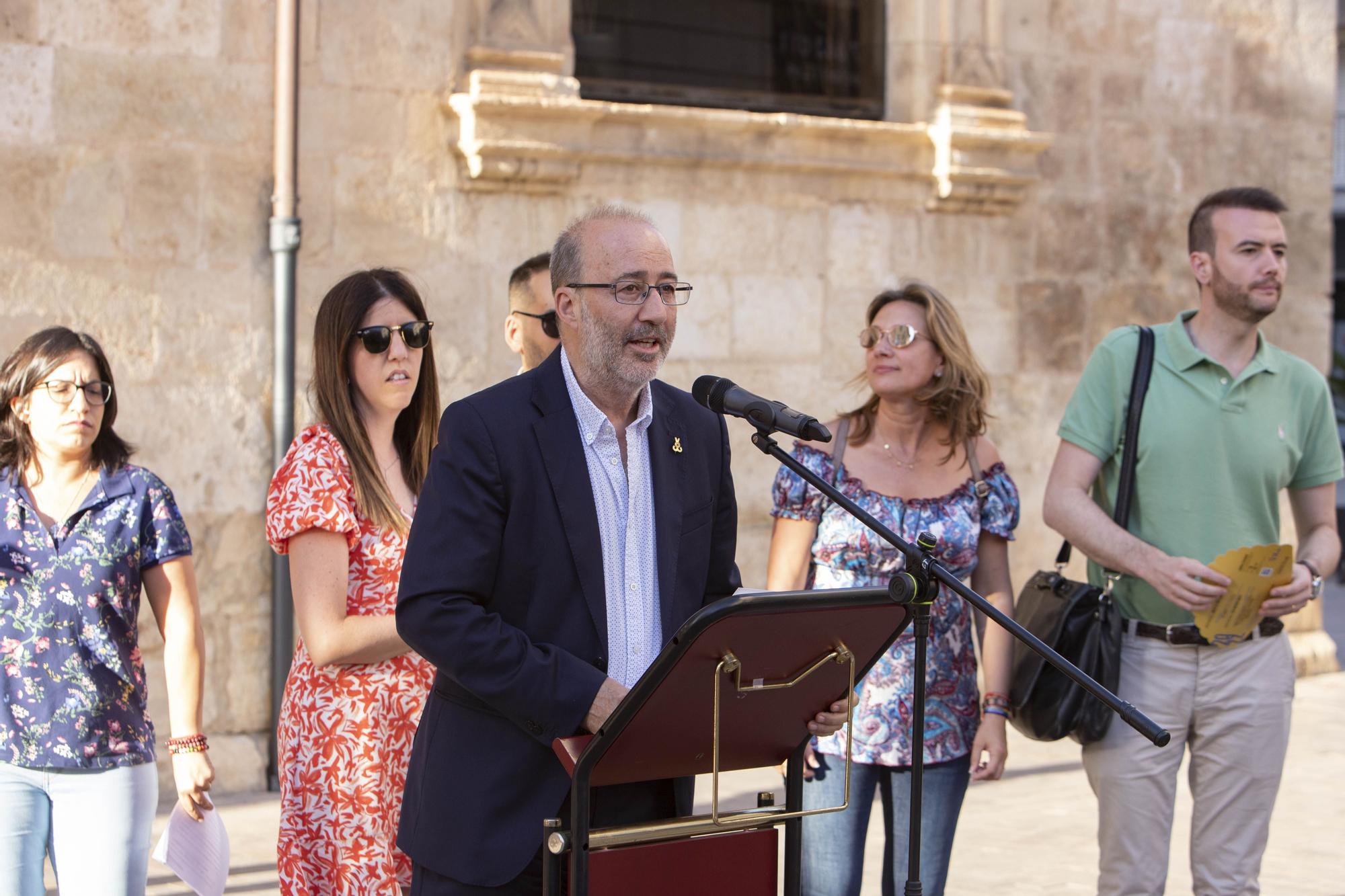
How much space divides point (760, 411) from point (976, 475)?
5.20ft

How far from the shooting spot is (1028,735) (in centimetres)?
432

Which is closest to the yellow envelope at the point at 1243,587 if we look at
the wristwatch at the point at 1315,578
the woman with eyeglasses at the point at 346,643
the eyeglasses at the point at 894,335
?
the wristwatch at the point at 1315,578

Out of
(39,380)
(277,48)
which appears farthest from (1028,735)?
(277,48)

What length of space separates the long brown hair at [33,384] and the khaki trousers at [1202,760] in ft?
9.01

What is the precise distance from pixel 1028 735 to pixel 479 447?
83.9 inches

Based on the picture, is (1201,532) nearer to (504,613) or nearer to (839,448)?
(839,448)

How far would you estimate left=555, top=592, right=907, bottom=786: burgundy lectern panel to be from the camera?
7.77 ft

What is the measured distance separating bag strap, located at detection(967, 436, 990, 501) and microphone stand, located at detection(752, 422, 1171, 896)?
1.42 meters

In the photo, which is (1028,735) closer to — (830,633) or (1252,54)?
(830,633)

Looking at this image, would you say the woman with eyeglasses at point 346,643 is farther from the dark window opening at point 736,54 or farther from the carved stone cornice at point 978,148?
the carved stone cornice at point 978,148

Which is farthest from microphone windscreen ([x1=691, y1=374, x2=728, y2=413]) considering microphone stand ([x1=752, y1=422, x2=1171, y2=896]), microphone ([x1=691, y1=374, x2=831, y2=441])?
microphone stand ([x1=752, y1=422, x2=1171, y2=896])

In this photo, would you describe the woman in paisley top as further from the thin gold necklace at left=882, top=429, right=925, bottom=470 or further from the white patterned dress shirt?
the white patterned dress shirt

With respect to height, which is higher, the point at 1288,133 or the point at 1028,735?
the point at 1288,133

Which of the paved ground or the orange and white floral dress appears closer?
the orange and white floral dress
